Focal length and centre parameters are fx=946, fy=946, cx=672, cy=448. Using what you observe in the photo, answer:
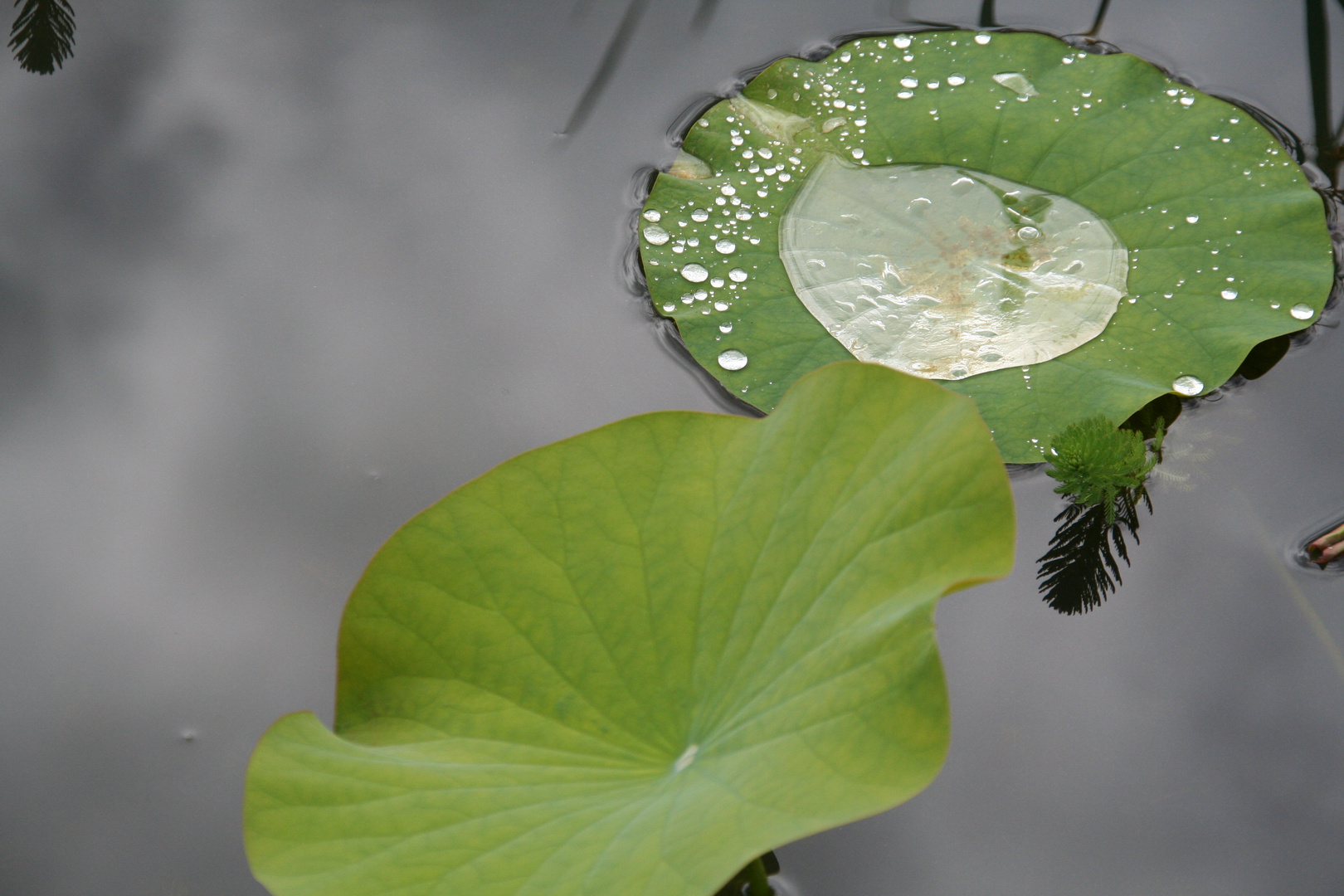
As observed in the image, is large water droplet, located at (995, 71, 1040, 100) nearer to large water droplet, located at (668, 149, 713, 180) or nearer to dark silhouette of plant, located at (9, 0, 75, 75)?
large water droplet, located at (668, 149, 713, 180)

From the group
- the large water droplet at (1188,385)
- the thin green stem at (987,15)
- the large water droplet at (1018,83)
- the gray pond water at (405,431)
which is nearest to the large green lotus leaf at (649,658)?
the gray pond water at (405,431)

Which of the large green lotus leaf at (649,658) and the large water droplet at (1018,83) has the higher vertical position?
the large water droplet at (1018,83)

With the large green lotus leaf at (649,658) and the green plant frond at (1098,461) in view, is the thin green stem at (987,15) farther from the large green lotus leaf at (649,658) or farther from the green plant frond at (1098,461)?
the large green lotus leaf at (649,658)

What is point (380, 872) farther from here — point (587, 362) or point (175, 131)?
point (175, 131)

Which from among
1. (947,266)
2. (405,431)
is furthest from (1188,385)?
(405,431)

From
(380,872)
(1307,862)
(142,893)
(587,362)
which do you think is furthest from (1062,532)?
(142,893)

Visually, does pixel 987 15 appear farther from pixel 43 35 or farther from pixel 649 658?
pixel 43 35
